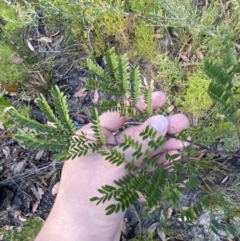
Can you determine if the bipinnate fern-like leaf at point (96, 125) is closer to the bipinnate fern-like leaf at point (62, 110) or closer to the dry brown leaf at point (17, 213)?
the bipinnate fern-like leaf at point (62, 110)

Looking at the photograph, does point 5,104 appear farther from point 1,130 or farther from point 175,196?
point 175,196

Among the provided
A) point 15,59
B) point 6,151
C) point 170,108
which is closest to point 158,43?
point 170,108

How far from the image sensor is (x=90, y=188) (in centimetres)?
160

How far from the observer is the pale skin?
1545mm

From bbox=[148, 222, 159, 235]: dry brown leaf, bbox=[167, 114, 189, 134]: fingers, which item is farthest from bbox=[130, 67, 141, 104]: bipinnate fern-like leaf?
bbox=[148, 222, 159, 235]: dry brown leaf

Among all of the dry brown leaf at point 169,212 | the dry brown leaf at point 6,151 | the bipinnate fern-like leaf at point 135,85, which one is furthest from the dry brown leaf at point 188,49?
the dry brown leaf at point 6,151

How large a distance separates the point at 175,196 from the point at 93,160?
2.05 ft

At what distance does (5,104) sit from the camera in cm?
211

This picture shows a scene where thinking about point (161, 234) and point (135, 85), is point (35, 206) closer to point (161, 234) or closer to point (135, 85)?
point (161, 234)

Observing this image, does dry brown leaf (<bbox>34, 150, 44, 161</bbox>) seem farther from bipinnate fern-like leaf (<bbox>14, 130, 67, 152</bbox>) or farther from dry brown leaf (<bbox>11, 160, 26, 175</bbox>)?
bipinnate fern-like leaf (<bbox>14, 130, 67, 152</bbox>)

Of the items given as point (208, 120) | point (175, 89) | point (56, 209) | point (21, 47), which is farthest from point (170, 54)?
point (56, 209)

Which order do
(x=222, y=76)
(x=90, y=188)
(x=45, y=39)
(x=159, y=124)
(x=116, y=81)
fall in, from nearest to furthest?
1. (x=222, y=76)
2. (x=116, y=81)
3. (x=159, y=124)
4. (x=90, y=188)
5. (x=45, y=39)

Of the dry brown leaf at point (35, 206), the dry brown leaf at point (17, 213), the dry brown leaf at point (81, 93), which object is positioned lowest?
the dry brown leaf at point (17, 213)

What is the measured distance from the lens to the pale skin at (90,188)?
1.54 meters
